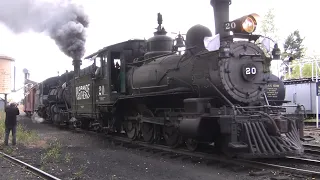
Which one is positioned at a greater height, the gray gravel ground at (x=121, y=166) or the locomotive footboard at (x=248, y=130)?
the locomotive footboard at (x=248, y=130)

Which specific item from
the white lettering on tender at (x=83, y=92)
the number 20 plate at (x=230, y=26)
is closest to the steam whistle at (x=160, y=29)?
the number 20 plate at (x=230, y=26)

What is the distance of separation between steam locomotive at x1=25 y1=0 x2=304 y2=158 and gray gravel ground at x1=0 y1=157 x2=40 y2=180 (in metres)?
3.64

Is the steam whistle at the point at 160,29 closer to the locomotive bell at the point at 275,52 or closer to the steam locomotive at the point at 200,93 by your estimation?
the steam locomotive at the point at 200,93

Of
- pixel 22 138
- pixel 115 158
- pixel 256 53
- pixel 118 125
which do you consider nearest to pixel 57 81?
pixel 22 138

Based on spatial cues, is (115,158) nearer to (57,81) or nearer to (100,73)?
(100,73)

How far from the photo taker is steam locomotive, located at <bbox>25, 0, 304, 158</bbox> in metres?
7.21

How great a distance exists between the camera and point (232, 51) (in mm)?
7926

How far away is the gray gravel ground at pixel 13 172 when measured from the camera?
6.99 metres

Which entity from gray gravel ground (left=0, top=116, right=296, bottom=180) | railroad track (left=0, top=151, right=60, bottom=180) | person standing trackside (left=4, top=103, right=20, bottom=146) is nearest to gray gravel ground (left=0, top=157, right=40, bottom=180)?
railroad track (left=0, top=151, right=60, bottom=180)

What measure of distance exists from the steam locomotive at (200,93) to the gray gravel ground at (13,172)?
11.9 ft

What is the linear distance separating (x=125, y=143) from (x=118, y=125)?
115 cm

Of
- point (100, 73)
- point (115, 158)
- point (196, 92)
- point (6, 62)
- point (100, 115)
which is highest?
point (6, 62)

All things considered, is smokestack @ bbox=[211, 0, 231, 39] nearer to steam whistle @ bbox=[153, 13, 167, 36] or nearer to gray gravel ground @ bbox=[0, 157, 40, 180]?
steam whistle @ bbox=[153, 13, 167, 36]

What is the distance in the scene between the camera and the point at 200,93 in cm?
845
